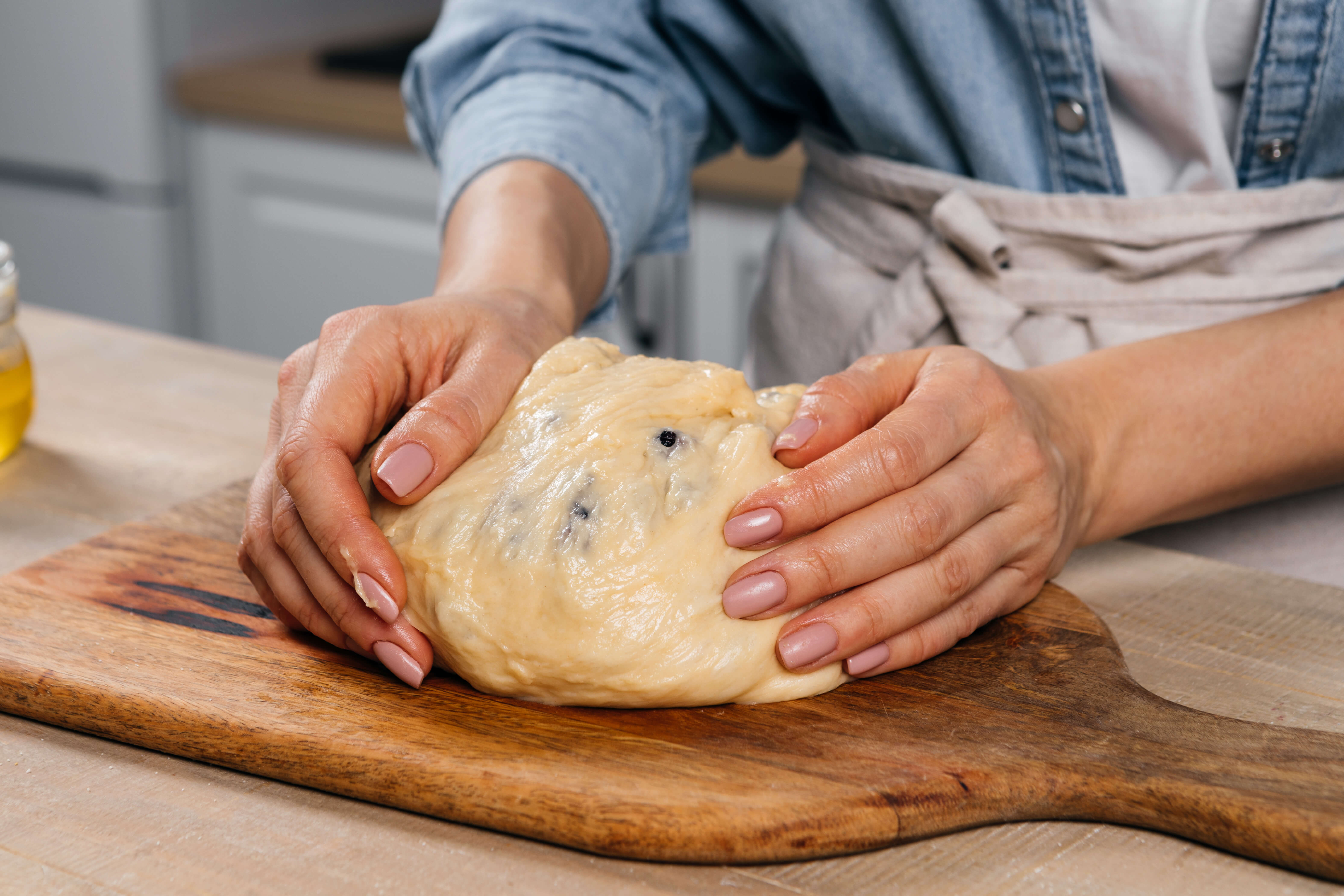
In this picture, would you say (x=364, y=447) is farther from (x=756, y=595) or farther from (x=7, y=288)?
(x=7, y=288)

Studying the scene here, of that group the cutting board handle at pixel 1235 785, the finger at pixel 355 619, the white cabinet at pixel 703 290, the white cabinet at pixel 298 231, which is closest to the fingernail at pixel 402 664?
the finger at pixel 355 619

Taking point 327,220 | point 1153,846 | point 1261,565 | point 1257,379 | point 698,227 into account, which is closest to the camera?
point 1153,846

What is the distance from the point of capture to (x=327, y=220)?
2.40 meters

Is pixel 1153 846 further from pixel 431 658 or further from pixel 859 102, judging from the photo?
pixel 859 102

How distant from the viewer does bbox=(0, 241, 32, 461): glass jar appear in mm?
1095

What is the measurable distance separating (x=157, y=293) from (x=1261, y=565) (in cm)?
221

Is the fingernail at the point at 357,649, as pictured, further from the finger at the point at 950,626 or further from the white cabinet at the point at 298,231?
the white cabinet at the point at 298,231

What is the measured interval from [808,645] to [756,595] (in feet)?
0.15

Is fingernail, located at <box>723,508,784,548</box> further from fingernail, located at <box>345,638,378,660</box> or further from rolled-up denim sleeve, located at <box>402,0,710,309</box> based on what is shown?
rolled-up denim sleeve, located at <box>402,0,710,309</box>

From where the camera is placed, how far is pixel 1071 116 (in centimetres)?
104

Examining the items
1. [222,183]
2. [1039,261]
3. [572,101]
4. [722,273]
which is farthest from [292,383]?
[222,183]

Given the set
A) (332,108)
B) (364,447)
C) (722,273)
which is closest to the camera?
(364,447)

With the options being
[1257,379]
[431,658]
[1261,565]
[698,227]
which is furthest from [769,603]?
[698,227]

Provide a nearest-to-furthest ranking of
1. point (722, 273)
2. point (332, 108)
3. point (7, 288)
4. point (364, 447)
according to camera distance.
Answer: point (364, 447)
point (7, 288)
point (722, 273)
point (332, 108)
